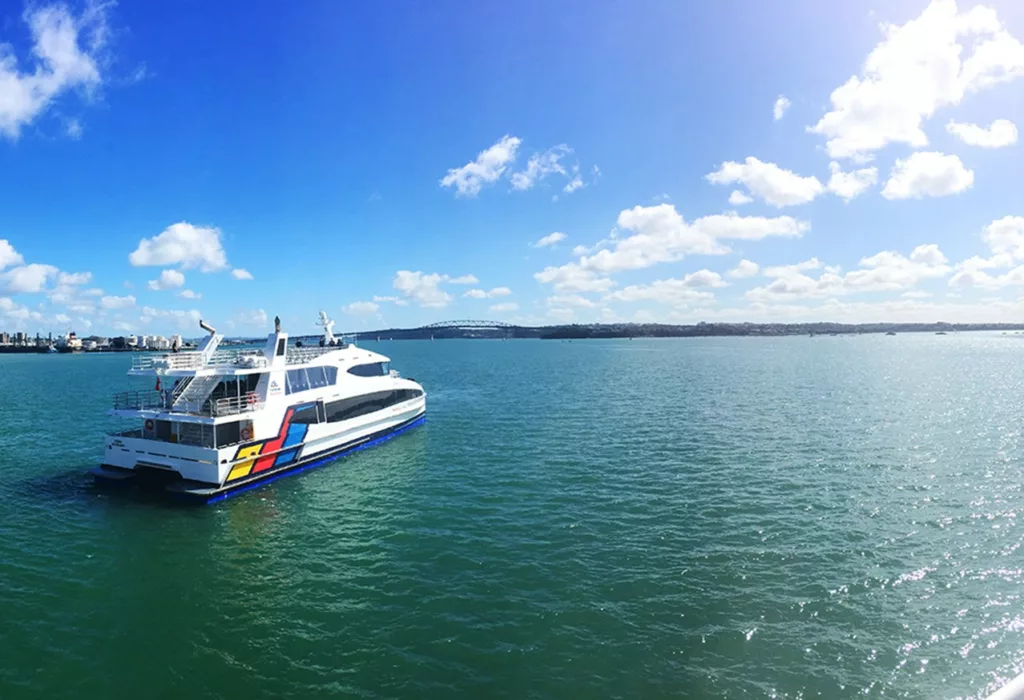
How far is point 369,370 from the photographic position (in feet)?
139

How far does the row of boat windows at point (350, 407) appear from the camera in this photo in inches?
1330

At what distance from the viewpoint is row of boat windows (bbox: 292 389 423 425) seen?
3378cm

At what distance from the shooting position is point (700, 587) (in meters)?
17.9

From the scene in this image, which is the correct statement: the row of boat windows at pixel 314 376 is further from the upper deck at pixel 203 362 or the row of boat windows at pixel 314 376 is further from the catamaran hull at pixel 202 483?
the catamaran hull at pixel 202 483

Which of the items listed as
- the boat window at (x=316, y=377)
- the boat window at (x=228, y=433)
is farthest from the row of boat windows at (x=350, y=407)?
the boat window at (x=228, y=433)

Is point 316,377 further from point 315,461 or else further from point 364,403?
point 315,461

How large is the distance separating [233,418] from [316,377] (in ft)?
26.7

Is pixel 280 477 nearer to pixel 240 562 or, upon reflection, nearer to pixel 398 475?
pixel 398 475

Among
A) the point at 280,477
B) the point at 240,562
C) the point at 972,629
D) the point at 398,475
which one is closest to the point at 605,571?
the point at 972,629

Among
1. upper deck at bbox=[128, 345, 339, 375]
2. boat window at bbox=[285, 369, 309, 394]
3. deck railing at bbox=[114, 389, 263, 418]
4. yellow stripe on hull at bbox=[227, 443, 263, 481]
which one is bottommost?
yellow stripe on hull at bbox=[227, 443, 263, 481]

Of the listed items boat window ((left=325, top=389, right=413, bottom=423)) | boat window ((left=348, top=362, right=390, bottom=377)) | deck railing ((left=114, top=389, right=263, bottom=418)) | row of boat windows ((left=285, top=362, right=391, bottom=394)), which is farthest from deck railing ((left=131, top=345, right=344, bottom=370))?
boat window ((left=348, top=362, right=390, bottom=377))

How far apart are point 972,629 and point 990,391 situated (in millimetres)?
66910

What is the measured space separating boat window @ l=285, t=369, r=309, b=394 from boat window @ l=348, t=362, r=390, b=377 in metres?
5.00

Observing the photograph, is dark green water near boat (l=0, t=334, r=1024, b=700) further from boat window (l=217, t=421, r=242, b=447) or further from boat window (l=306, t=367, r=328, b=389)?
boat window (l=306, t=367, r=328, b=389)
